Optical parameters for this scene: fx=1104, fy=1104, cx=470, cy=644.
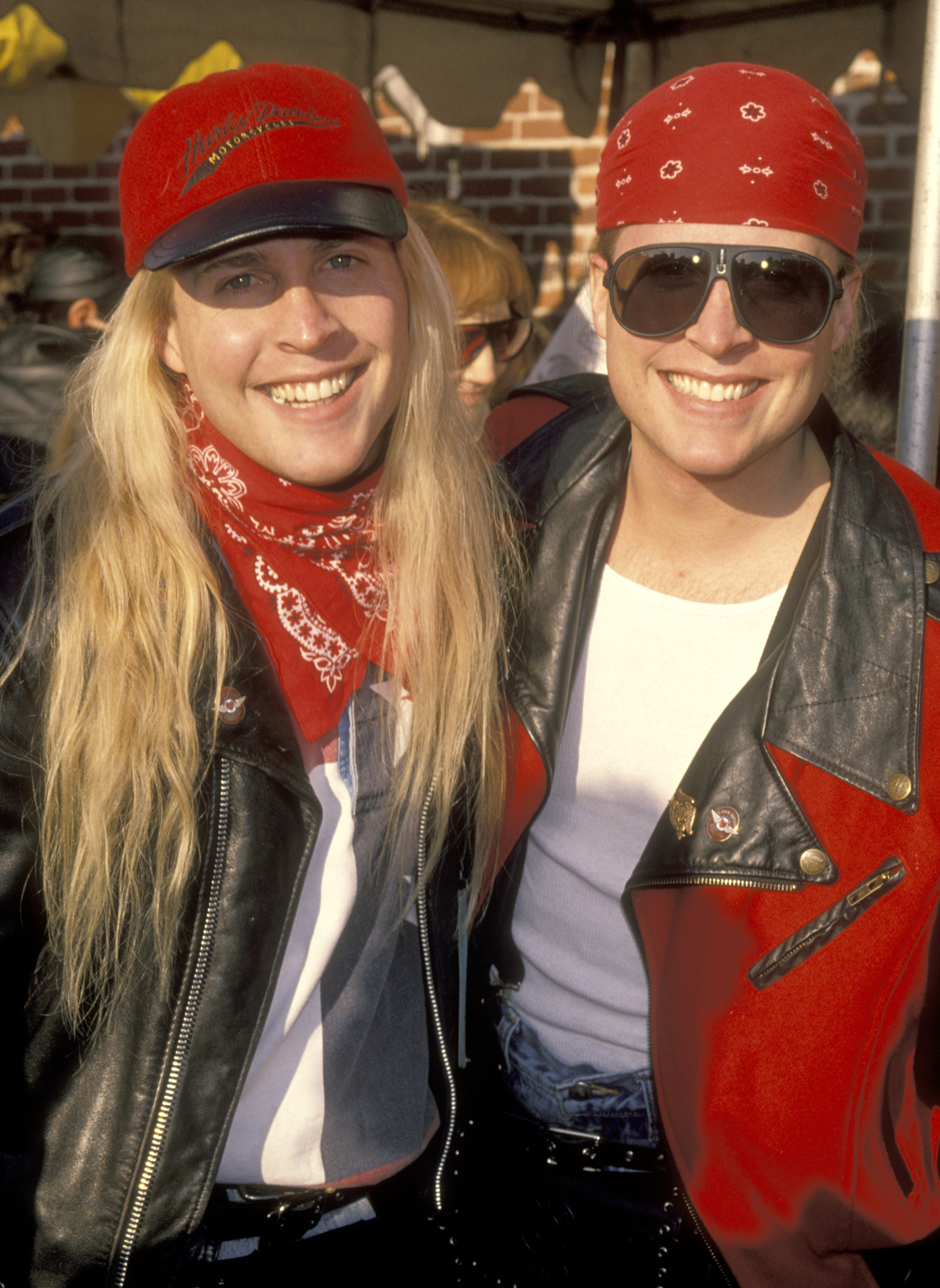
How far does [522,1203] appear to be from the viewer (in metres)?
1.84

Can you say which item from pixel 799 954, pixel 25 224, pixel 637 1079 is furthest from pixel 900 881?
pixel 25 224

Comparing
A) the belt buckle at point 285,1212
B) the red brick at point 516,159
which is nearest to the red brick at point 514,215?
the red brick at point 516,159

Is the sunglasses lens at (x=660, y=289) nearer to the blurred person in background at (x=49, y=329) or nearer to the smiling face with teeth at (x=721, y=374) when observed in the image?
the smiling face with teeth at (x=721, y=374)

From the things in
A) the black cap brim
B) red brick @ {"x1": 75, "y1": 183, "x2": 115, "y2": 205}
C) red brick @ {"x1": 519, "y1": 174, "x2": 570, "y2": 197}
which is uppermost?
red brick @ {"x1": 75, "y1": 183, "x2": 115, "y2": 205}

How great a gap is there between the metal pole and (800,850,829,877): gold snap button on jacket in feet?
3.26

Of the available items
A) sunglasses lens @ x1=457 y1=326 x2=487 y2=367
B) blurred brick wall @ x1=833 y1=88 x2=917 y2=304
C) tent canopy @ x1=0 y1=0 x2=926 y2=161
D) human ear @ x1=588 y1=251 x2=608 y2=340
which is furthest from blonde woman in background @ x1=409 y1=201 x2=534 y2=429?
blurred brick wall @ x1=833 y1=88 x2=917 y2=304

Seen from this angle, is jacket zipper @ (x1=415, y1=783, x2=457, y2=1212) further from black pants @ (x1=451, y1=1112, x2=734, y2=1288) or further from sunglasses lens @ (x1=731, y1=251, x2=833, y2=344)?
sunglasses lens @ (x1=731, y1=251, x2=833, y2=344)

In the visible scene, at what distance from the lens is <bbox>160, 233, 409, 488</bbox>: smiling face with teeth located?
1697 mm

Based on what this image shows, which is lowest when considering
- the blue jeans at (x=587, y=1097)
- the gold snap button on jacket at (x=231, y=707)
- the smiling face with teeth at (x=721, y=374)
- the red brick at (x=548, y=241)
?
the blue jeans at (x=587, y=1097)

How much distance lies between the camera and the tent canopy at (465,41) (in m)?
3.50

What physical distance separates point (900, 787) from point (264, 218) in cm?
123

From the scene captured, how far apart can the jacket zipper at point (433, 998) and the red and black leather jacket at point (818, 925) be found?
329mm

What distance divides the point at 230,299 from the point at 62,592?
536 millimetres

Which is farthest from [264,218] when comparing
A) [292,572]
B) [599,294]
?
[599,294]
